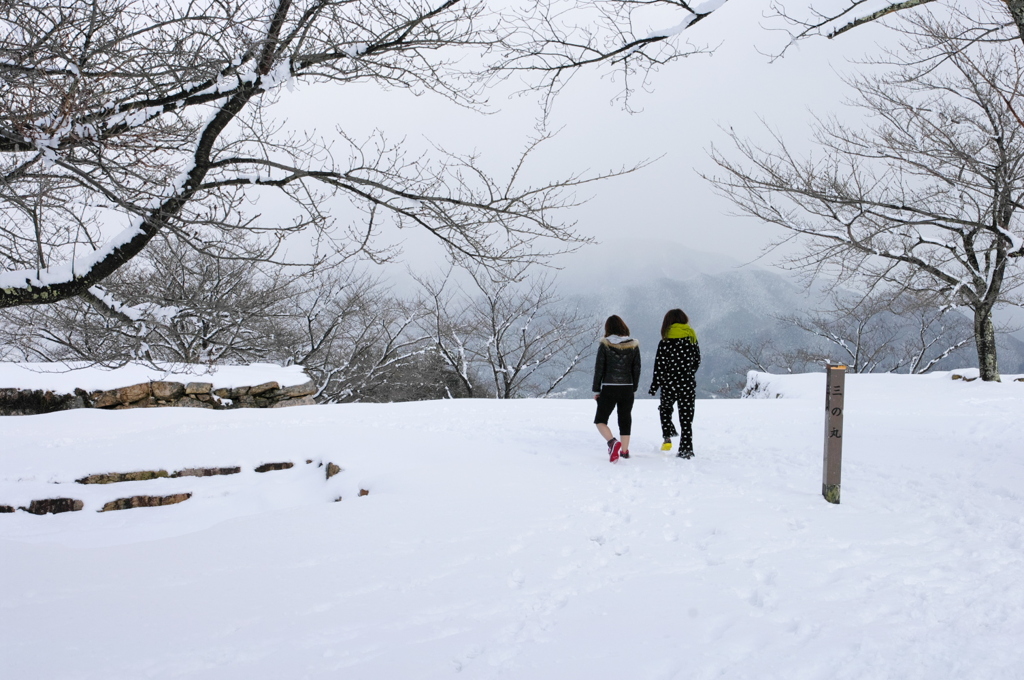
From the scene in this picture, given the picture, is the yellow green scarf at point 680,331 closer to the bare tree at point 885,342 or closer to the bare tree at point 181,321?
the bare tree at point 181,321

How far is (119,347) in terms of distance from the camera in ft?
33.5

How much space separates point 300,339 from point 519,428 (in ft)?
42.2

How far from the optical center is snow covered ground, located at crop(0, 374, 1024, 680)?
2469mm

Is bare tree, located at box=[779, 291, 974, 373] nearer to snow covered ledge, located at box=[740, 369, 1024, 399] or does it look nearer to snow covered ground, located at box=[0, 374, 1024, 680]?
snow covered ledge, located at box=[740, 369, 1024, 399]

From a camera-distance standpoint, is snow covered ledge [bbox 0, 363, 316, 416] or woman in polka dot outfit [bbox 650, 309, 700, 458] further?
snow covered ledge [bbox 0, 363, 316, 416]

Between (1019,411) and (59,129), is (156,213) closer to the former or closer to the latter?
(59,129)

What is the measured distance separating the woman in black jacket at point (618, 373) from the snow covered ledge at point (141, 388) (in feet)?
17.7

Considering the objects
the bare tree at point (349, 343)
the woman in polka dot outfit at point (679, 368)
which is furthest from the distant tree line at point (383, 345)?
the woman in polka dot outfit at point (679, 368)

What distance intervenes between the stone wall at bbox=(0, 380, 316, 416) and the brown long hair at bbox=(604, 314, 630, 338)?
760cm

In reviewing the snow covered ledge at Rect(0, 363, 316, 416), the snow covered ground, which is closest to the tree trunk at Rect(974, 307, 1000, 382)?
the snow covered ground

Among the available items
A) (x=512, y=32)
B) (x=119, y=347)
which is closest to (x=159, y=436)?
(x=119, y=347)

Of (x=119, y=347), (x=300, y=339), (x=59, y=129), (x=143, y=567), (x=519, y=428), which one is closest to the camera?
(x=59, y=129)

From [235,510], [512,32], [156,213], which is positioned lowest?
[235,510]

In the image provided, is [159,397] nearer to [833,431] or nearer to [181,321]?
[181,321]
